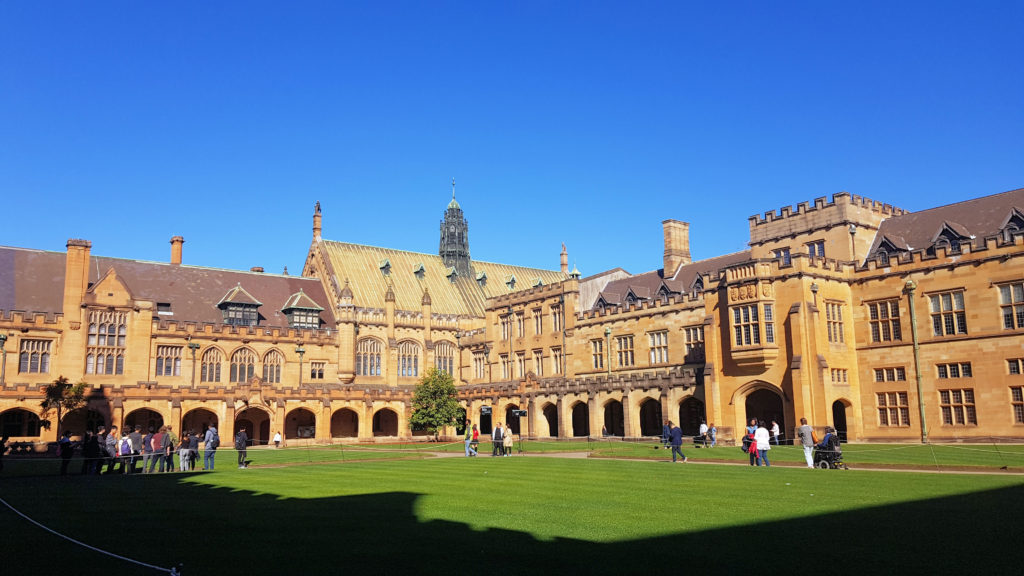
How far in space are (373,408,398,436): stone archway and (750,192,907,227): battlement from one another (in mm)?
33847

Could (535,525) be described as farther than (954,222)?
No

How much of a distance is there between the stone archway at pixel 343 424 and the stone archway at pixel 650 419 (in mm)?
23078

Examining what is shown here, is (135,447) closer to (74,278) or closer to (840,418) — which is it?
(74,278)

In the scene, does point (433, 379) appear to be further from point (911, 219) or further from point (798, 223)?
point (911, 219)

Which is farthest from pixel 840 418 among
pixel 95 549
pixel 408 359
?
pixel 95 549

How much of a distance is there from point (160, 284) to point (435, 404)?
24139 mm

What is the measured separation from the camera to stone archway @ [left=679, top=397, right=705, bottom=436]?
5286cm

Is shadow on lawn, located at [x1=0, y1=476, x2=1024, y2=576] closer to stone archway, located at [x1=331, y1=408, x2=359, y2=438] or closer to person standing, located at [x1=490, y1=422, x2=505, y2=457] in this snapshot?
person standing, located at [x1=490, y1=422, x2=505, y2=457]

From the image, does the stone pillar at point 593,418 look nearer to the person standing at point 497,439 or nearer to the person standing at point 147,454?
the person standing at point 497,439

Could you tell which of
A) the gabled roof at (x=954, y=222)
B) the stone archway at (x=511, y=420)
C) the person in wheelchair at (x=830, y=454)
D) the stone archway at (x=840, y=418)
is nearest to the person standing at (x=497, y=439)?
the person in wheelchair at (x=830, y=454)

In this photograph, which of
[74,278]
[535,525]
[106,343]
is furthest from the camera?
[106,343]

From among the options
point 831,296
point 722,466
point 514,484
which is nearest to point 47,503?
point 514,484

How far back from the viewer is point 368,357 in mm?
69250

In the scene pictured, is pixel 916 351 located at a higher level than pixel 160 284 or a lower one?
lower
